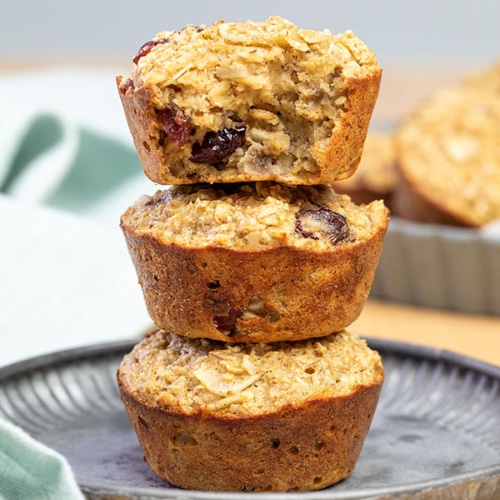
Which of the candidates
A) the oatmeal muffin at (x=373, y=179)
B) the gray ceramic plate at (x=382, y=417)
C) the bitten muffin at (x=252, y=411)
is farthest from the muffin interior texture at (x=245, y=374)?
the oatmeal muffin at (x=373, y=179)

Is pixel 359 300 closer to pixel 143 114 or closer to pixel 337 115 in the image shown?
pixel 337 115

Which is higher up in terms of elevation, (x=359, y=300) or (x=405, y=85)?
(x=359, y=300)

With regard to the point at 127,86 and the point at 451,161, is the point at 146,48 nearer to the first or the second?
the point at 127,86

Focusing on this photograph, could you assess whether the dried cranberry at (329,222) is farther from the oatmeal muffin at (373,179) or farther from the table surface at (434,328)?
the oatmeal muffin at (373,179)

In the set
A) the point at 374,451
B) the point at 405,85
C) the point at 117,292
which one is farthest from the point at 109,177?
the point at 405,85

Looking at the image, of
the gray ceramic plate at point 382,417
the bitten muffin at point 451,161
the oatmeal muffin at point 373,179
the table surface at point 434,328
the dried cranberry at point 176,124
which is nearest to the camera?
the dried cranberry at point 176,124

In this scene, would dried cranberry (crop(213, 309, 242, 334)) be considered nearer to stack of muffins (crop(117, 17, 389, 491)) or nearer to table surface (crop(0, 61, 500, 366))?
stack of muffins (crop(117, 17, 389, 491))

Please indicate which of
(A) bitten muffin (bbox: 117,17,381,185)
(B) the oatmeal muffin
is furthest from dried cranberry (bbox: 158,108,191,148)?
(B) the oatmeal muffin
